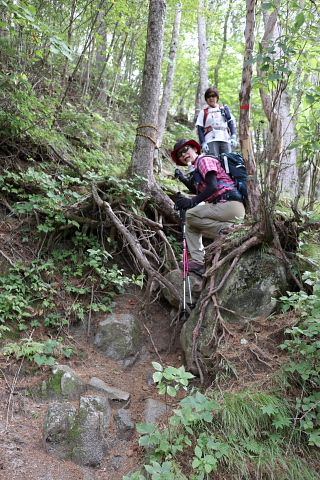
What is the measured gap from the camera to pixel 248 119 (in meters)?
4.47

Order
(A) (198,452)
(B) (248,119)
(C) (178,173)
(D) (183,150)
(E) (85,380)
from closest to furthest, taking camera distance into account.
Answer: (A) (198,452), (E) (85,380), (B) (248,119), (D) (183,150), (C) (178,173)

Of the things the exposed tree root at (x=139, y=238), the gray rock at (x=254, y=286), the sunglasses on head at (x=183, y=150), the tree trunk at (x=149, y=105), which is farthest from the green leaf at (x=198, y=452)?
the tree trunk at (x=149, y=105)

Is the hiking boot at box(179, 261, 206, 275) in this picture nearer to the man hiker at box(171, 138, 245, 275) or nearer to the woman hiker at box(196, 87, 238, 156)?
the man hiker at box(171, 138, 245, 275)

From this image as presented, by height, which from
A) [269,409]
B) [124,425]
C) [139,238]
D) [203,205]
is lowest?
[124,425]

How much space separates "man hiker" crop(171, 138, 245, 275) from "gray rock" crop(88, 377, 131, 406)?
1.97m

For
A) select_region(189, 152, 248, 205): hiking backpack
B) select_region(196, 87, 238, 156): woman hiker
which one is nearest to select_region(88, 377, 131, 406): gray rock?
select_region(189, 152, 248, 205): hiking backpack

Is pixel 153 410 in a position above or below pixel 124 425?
above

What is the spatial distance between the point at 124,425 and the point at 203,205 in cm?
299

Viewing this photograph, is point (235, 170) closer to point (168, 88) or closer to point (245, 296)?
point (245, 296)

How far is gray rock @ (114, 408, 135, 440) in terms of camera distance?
3.57 meters

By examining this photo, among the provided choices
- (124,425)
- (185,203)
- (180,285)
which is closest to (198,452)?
(124,425)

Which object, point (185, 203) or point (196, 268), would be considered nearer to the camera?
point (185, 203)

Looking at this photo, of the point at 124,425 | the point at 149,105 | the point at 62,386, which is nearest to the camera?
the point at 124,425

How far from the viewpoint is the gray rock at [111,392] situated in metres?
3.95
